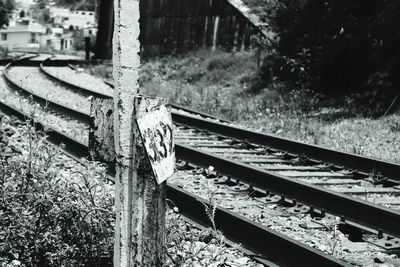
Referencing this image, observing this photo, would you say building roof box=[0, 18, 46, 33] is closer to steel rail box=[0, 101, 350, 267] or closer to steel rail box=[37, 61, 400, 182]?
steel rail box=[37, 61, 400, 182]

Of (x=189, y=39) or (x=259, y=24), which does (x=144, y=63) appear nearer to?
(x=189, y=39)

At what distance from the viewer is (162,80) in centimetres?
2083

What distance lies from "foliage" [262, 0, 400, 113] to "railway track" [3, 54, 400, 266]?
3871 millimetres

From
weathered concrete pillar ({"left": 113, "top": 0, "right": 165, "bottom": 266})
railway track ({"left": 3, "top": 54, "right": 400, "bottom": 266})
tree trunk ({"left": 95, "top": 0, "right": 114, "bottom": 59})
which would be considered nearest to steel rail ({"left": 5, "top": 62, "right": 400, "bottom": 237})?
railway track ({"left": 3, "top": 54, "right": 400, "bottom": 266})

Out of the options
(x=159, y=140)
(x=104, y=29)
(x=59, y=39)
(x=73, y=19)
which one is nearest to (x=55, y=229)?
(x=159, y=140)

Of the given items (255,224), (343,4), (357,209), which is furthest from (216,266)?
(343,4)

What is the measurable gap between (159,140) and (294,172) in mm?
5100

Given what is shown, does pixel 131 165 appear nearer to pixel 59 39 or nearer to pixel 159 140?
pixel 159 140

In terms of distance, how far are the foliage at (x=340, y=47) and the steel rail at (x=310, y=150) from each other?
3.57m

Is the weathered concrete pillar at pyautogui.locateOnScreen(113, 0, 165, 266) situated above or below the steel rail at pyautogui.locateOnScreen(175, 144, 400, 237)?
above

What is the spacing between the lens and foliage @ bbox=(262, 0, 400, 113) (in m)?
12.6

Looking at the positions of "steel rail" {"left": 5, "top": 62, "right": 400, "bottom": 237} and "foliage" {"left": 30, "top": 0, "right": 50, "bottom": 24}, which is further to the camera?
"foliage" {"left": 30, "top": 0, "right": 50, "bottom": 24}

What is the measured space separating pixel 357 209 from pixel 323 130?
17.5 feet

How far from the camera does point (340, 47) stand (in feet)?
44.2
